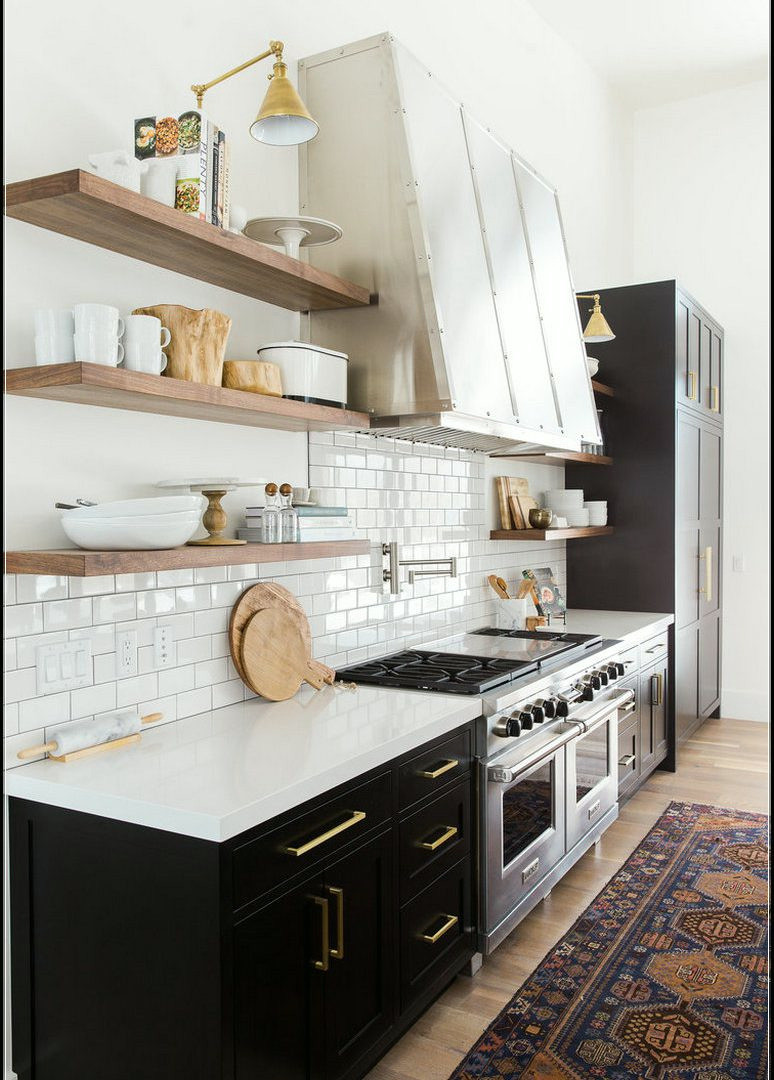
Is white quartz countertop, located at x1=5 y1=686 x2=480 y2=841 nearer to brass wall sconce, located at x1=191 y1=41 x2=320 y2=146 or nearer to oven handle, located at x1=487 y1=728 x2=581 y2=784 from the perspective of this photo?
oven handle, located at x1=487 y1=728 x2=581 y2=784

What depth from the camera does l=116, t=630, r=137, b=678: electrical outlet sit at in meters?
2.24

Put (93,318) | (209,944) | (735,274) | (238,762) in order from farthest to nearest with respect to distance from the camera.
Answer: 1. (735,274)
2. (238,762)
3. (93,318)
4. (209,944)

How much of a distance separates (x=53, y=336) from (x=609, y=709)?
2.59 m

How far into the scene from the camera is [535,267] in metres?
3.72

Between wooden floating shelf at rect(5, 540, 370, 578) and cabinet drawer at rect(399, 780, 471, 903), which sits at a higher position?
Result: wooden floating shelf at rect(5, 540, 370, 578)

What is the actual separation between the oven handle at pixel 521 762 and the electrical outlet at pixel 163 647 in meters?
1.00

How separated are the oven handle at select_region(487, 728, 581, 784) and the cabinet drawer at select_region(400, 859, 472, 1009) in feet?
0.86

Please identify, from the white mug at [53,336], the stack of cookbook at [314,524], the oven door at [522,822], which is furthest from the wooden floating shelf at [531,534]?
the white mug at [53,336]

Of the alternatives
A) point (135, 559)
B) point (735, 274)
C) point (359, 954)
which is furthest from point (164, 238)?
point (735, 274)

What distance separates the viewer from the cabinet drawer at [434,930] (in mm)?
2326

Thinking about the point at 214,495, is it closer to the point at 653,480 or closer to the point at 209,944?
the point at 209,944

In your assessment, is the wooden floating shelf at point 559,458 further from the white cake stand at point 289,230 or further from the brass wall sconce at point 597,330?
the white cake stand at point 289,230

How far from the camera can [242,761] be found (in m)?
2.04

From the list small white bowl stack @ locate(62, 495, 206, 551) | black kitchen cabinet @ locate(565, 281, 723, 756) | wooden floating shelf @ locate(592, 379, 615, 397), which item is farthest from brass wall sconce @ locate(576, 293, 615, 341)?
small white bowl stack @ locate(62, 495, 206, 551)
